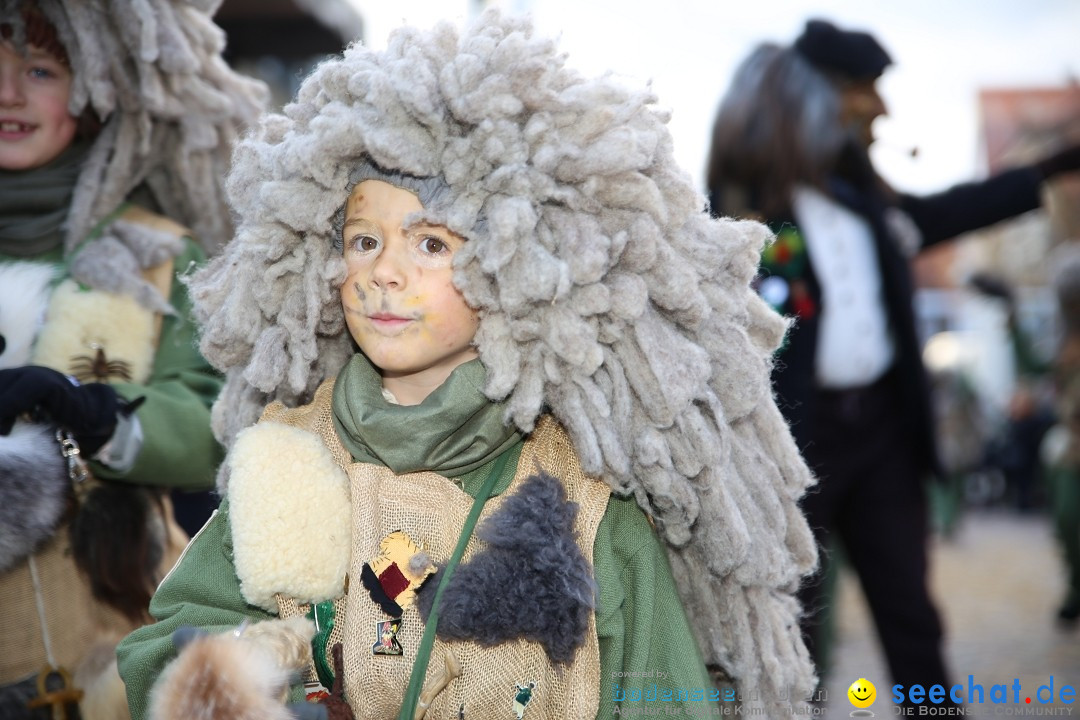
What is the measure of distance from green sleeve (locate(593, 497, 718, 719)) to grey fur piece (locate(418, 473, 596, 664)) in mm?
81

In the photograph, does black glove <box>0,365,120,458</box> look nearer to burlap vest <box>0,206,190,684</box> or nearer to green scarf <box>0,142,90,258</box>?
burlap vest <box>0,206,190,684</box>

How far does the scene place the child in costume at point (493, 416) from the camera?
6.34 feet

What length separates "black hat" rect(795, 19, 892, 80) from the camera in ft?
11.8

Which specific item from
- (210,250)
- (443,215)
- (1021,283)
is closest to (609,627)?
(443,215)

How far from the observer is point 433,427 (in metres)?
2.00

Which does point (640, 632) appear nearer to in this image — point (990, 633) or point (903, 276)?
point (903, 276)

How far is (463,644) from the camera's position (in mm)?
1918

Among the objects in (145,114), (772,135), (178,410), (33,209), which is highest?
(772,135)

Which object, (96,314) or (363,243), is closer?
(363,243)

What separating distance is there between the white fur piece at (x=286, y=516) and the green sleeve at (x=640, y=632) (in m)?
0.47

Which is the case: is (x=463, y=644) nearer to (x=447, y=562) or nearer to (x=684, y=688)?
(x=447, y=562)

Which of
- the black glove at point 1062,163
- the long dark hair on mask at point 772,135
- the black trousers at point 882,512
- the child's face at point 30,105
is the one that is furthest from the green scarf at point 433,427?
the black glove at point 1062,163

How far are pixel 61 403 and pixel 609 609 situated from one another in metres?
1.25

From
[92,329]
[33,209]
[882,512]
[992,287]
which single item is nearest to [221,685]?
[92,329]
